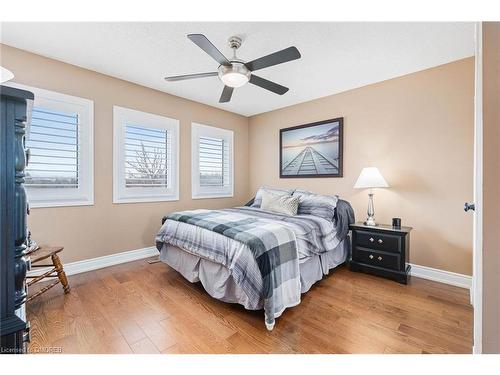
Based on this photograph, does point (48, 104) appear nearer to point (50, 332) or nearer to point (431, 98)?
point (50, 332)

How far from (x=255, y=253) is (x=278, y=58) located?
1572 millimetres

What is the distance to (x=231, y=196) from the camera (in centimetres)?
446

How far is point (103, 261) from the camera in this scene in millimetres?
2924

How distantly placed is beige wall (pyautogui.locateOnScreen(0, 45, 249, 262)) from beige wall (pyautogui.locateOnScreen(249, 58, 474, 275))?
2.39 m

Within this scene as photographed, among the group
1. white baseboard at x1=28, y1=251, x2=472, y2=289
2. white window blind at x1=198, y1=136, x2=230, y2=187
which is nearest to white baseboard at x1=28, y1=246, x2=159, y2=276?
white baseboard at x1=28, y1=251, x2=472, y2=289

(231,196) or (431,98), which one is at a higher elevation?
(431,98)

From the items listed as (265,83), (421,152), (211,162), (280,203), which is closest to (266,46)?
(265,83)

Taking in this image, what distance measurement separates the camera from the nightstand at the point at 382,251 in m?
2.51

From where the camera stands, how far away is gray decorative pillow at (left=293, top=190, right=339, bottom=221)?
2.79 m

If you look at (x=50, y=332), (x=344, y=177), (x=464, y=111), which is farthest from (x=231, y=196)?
(x=464, y=111)

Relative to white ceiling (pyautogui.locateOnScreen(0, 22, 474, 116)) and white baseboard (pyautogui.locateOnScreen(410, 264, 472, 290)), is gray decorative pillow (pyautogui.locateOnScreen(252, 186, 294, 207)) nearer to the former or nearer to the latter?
white ceiling (pyautogui.locateOnScreen(0, 22, 474, 116))

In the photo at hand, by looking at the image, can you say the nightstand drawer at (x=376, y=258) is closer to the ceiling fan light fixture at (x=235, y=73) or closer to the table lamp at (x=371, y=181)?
the table lamp at (x=371, y=181)
